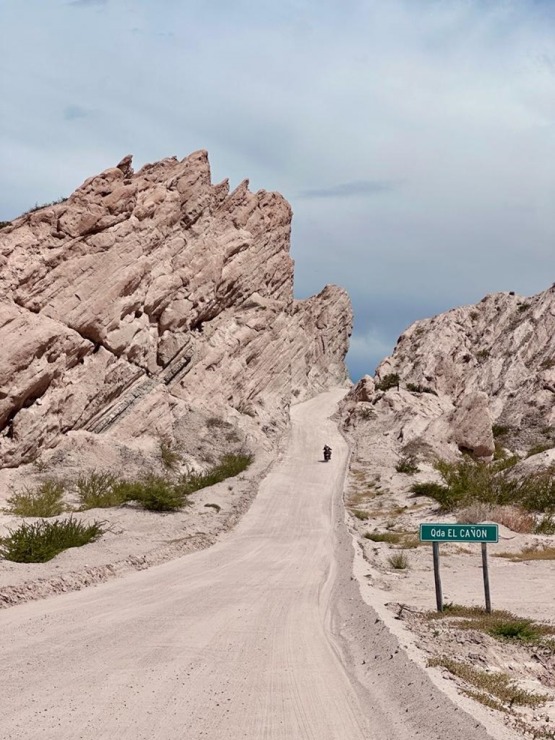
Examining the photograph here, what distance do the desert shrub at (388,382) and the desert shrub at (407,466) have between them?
70.5ft

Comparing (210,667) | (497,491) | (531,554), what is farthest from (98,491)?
(210,667)

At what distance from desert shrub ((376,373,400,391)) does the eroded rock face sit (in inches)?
391

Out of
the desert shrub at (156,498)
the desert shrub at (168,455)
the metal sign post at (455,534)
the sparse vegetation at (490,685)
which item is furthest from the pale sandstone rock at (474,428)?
the sparse vegetation at (490,685)

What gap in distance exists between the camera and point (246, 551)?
66.2 ft

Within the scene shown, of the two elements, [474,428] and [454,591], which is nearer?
[454,591]

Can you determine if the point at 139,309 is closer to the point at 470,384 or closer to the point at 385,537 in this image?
the point at 385,537

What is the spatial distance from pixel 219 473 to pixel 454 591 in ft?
77.1

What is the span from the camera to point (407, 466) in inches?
1650

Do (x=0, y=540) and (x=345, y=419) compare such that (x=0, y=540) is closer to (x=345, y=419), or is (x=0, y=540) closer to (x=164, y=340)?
(x=164, y=340)

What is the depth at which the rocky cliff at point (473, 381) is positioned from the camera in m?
49.9

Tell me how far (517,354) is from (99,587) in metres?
58.4

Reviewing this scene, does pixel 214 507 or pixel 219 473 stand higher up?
pixel 219 473

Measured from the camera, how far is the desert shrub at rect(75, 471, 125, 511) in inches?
1068

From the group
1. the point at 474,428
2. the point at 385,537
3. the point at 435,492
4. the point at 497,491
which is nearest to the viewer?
the point at 385,537
